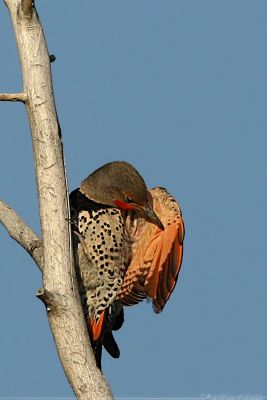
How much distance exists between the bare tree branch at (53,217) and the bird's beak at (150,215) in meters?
1.30

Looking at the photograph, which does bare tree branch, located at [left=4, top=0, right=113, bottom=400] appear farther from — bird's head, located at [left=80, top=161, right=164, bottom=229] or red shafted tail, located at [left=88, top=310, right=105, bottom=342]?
bird's head, located at [left=80, top=161, right=164, bottom=229]

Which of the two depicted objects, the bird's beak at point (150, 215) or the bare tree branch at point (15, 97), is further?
the bird's beak at point (150, 215)

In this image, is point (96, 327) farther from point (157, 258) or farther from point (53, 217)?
point (53, 217)

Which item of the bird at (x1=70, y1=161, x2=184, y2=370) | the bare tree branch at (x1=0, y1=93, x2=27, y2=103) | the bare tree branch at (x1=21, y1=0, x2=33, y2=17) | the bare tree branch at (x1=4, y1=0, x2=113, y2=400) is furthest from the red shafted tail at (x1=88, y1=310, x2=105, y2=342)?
the bare tree branch at (x1=21, y1=0, x2=33, y2=17)

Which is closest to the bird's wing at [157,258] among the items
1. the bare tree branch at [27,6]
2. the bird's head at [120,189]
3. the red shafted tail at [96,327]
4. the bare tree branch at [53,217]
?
the bird's head at [120,189]

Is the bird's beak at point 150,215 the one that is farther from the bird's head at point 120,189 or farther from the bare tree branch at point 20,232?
the bare tree branch at point 20,232

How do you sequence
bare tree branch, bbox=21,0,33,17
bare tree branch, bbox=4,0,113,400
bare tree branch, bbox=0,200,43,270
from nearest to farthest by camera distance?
bare tree branch, bbox=4,0,113,400, bare tree branch, bbox=21,0,33,17, bare tree branch, bbox=0,200,43,270

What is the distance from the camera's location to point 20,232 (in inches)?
175

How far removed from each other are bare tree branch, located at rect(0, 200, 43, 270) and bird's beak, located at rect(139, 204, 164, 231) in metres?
0.99

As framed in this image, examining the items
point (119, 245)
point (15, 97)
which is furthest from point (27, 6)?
point (119, 245)

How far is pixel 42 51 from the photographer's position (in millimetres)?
4086

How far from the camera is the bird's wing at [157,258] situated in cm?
525

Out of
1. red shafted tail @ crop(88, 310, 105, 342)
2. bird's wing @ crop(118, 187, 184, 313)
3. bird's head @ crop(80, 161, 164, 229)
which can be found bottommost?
red shafted tail @ crop(88, 310, 105, 342)

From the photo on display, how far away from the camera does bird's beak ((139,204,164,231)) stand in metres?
5.20
